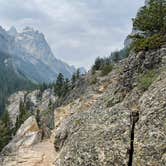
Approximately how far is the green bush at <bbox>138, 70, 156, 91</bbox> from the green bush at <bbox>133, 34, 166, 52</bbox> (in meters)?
3.26

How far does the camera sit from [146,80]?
2859 centimetres

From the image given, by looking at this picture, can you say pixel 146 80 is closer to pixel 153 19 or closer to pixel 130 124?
pixel 130 124

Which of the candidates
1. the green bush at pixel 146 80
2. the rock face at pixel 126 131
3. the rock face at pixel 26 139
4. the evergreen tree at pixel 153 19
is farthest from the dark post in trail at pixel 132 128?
the rock face at pixel 26 139

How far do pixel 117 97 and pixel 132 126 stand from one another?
821 cm

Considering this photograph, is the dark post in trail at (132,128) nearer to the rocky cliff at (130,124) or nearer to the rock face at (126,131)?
the rocky cliff at (130,124)

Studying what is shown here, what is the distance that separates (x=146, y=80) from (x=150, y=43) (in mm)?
5596

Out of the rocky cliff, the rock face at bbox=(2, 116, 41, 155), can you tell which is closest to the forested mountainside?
the rocky cliff

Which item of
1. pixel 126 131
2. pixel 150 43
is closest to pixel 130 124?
pixel 126 131

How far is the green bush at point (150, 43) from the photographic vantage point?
3241 cm

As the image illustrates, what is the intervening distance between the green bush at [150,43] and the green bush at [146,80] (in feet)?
10.7

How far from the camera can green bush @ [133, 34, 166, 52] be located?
106 ft

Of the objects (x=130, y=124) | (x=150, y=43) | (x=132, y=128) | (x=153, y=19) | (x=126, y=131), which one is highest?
(x=153, y=19)

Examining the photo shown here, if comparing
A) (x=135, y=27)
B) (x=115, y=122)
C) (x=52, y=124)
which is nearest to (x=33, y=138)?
(x=52, y=124)

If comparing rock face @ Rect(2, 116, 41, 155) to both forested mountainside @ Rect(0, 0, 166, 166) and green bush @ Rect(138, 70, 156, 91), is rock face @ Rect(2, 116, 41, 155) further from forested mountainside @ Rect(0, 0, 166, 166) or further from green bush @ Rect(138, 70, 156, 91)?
green bush @ Rect(138, 70, 156, 91)
